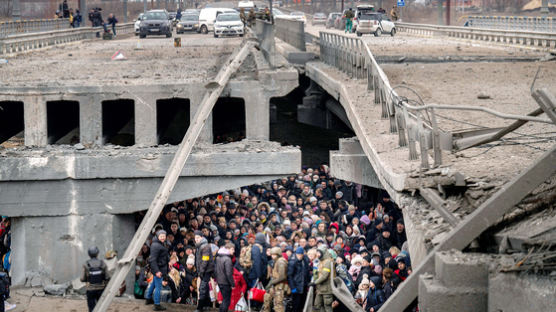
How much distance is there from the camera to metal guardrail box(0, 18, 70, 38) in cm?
3886

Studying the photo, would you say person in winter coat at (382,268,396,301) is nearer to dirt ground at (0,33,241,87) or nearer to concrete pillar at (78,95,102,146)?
concrete pillar at (78,95,102,146)

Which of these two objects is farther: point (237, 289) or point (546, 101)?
point (237, 289)

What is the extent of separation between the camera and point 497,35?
1639 inches

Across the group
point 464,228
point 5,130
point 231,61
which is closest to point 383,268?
point 464,228

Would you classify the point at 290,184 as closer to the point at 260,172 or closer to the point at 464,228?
the point at 260,172

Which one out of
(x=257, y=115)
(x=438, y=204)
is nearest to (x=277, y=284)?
(x=438, y=204)

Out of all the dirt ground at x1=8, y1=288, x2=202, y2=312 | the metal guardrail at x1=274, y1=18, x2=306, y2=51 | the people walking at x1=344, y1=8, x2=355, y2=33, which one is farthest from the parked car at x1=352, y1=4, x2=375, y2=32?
the dirt ground at x1=8, y1=288, x2=202, y2=312

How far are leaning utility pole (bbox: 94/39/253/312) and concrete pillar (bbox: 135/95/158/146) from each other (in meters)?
1.41

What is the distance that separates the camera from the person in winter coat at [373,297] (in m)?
12.9

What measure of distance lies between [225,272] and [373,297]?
8.49 feet

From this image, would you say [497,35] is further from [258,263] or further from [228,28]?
[258,263]

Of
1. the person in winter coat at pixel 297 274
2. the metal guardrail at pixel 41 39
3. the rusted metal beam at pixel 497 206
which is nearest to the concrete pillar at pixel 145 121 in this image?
the person in winter coat at pixel 297 274

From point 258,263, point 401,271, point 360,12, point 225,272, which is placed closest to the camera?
point 401,271

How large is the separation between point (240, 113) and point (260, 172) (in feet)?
59.8
